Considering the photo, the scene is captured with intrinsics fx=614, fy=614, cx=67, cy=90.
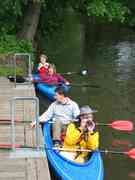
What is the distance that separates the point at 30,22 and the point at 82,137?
42.1 feet

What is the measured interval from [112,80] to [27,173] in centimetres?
1307

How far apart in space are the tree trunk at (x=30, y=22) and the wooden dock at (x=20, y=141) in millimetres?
6932

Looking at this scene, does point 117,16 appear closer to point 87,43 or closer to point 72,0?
point 72,0

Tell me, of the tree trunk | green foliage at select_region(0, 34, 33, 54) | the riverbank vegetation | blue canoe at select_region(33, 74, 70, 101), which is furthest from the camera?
the tree trunk

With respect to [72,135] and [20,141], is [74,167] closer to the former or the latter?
[72,135]

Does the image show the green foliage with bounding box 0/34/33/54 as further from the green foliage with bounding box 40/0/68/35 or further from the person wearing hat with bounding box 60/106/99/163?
the person wearing hat with bounding box 60/106/99/163

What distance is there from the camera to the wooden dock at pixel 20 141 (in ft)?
32.1

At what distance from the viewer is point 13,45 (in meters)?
21.5

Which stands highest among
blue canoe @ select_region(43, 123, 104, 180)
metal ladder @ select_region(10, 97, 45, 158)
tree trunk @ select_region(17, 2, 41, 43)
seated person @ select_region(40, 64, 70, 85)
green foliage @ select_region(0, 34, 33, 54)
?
tree trunk @ select_region(17, 2, 41, 43)

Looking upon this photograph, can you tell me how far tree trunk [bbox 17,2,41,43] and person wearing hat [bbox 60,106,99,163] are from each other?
12259 mm

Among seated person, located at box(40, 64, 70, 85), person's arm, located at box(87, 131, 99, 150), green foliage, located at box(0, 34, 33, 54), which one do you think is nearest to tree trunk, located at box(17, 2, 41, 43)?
green foliage, located at box(0, 34, 33, 54)

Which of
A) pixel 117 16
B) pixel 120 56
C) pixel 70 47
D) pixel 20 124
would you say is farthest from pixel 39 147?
pixel 70 47

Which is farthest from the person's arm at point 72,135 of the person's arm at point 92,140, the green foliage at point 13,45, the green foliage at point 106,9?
the green foliage at point 106,9

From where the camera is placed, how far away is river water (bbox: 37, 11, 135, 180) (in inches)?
557
